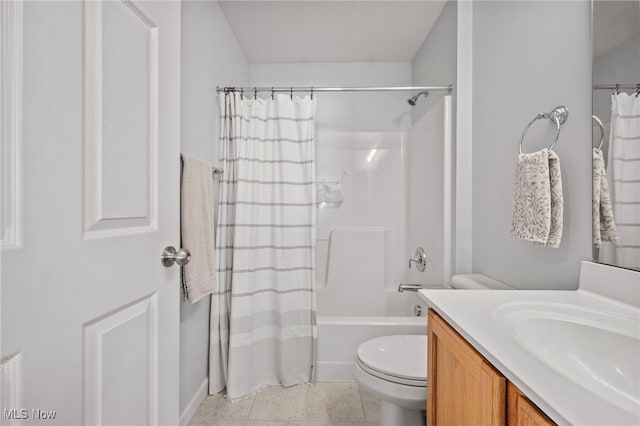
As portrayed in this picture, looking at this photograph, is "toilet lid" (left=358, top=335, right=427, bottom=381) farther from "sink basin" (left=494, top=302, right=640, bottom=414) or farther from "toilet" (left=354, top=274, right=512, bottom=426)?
"sink basin" (left=494, top=302, right=640, bottom=414)

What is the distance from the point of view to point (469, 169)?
71.3 inches

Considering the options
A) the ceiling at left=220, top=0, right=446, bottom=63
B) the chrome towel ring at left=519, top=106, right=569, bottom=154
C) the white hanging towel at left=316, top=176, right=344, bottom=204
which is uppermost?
the ceiling at left=220, top=0, right=446, bottom=63

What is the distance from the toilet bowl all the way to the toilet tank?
0.36 m

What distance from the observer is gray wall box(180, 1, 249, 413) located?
1.62 meters

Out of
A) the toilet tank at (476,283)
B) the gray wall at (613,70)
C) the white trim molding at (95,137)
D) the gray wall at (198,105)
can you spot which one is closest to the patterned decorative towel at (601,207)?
the gray wall at (613,70)

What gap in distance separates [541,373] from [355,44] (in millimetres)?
2552

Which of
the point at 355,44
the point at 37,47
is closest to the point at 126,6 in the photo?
the point at 37,47

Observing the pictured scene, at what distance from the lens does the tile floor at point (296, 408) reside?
168cm

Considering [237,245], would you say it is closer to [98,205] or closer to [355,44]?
[98,205]

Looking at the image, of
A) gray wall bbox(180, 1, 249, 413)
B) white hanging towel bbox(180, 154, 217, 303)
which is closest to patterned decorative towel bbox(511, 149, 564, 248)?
white hanging towel bbox(180, 154, 217, 303)

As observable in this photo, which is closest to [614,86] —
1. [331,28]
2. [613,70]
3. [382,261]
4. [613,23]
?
[613,70]

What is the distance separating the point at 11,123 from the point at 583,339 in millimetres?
1196

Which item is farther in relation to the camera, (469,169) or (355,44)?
(355,44)

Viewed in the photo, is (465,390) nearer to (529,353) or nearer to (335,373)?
(529,353)
